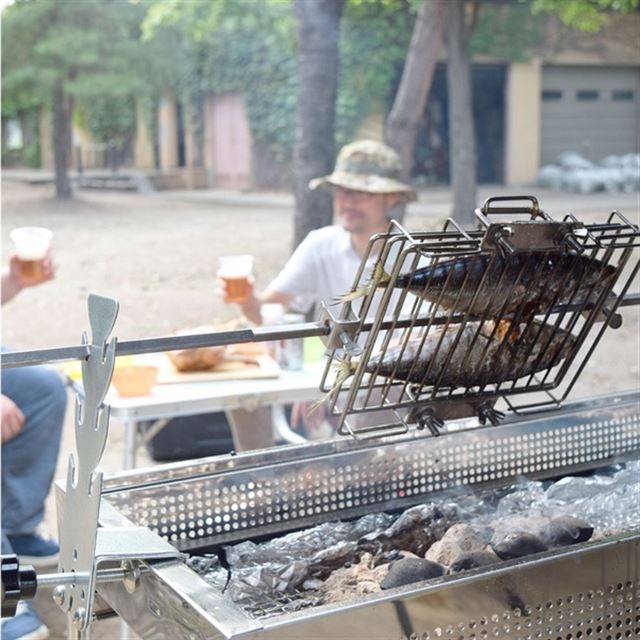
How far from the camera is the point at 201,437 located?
15.0 feet

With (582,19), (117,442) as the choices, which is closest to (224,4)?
(582,19)

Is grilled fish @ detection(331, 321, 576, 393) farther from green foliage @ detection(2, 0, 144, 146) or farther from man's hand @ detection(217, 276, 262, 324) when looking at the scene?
green foliage @ detection(2, 0, 144, 146)

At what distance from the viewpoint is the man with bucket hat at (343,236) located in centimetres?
382

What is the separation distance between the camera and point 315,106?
6109 millimetres

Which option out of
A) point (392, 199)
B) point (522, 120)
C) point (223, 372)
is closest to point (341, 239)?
point (392, 199)

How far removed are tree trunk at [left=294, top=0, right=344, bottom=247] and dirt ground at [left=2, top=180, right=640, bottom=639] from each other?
2.60 feet

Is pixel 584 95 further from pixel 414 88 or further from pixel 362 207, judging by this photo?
pixel 362 207

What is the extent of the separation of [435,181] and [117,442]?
9944 mm

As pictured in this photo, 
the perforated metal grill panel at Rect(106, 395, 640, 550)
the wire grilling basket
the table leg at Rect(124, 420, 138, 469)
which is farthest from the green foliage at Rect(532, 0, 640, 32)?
the wire grilling basket

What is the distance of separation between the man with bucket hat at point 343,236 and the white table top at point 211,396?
0.33 m

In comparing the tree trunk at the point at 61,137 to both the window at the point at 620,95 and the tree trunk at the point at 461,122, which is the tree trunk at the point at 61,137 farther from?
the window at the point at 620,95

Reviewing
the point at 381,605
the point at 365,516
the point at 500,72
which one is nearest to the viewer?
the point at 381,605

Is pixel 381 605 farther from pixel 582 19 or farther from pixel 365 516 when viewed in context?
pixel 582 19

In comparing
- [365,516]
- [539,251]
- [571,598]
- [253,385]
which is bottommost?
[253,385]
